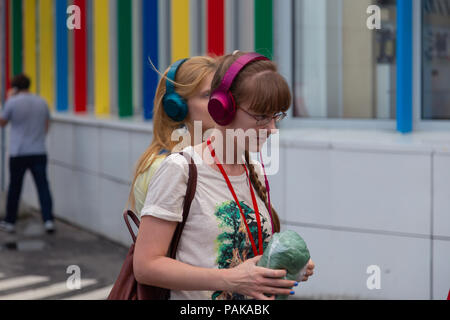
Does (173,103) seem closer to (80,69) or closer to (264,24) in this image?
(264,24)

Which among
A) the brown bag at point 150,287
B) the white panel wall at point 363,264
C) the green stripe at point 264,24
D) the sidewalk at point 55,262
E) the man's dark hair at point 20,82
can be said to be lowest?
the sidewalk at point 55,262

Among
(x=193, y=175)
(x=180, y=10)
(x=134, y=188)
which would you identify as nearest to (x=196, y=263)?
(x=193, y=175)

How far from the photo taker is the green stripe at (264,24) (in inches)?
249

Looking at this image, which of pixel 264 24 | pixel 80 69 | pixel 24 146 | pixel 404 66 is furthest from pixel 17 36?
pixel 404 66

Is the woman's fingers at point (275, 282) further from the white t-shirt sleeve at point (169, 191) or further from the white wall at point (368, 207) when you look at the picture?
the white wall at point (368, 207)

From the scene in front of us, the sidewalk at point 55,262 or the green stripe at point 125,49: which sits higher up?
the green stripe at point 125,49

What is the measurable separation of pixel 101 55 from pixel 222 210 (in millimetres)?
7356

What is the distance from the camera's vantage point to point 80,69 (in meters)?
10.0

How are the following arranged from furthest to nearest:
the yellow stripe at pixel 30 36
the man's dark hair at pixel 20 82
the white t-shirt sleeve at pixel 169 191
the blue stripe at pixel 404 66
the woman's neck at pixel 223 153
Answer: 1. the yellow stripe at pixel 30 36
2. the man's dark hair at pixel 20 82
3. the blue stripe at pixel 404 66
4. the woman's neck at pixel 223 153
5. the white t-shirt sleeve at pixel 169 191

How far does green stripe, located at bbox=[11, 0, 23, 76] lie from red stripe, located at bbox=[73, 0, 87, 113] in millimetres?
2531

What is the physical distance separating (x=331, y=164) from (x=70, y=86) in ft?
21.4

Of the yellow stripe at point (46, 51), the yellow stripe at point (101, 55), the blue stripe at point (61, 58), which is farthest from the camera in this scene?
the yellow stripe at point (46, 51)

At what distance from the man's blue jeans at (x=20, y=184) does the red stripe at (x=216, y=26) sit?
3096 mm

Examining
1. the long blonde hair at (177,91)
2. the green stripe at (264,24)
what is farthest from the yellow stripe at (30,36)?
the long blonde hair at (177,91)
